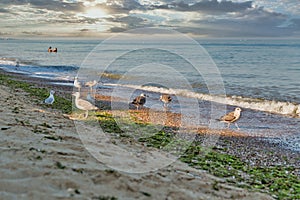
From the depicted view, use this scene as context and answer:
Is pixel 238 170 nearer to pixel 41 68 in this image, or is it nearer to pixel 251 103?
pixel 251 103

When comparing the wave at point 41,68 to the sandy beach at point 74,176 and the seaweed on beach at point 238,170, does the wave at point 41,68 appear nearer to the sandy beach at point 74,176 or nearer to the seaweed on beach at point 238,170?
the seaweed on beach at point 238,170

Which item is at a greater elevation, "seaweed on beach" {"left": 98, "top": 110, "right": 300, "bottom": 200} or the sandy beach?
the sandy beach

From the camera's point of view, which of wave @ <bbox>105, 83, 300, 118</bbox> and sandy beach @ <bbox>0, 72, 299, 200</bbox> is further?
wave @ <bbox>105, 83, 300, 118</bbox>

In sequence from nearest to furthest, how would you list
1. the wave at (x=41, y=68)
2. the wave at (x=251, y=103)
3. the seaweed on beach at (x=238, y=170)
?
1. the seaweed on beach at (x=238, y=170)
2. the wave at (x=251, y=103)
3. the wave at (x=41, y=68)

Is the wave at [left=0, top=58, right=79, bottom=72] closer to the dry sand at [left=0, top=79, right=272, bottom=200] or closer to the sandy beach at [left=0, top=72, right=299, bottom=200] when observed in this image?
the sandy beach at [left=0, top=72, right=299, bottom=200]

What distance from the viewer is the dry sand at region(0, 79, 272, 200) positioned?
15.2ft

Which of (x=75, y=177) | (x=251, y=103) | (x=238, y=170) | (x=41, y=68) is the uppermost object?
(x=75, y=177)

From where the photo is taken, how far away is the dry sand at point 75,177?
15.2 feet

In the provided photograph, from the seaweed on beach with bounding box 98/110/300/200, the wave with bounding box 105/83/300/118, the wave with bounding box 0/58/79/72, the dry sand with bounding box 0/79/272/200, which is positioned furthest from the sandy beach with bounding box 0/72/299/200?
the wave with bounding box 0/58/79/72

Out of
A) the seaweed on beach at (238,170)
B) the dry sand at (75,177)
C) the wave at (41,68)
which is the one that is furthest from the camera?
the wave at (41,68)

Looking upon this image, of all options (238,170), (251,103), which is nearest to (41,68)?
(251,103)

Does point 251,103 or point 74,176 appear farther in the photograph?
point 251,103

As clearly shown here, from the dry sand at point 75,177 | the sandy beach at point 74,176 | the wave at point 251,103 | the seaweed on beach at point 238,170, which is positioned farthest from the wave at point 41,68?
the dry sand at point 75,177

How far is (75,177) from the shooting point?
511 centimetres
